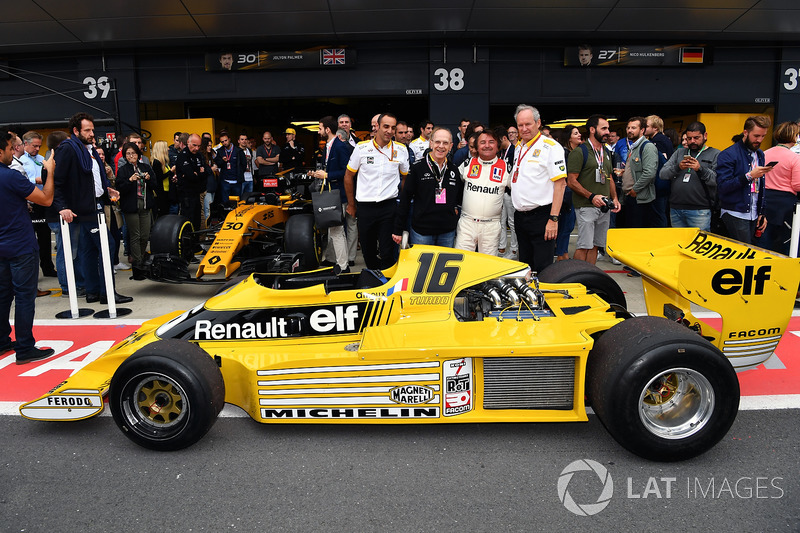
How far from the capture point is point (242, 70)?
13195 millimetres

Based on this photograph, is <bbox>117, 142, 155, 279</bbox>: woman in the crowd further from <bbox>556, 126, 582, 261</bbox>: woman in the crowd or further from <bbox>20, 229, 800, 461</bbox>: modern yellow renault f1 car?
<bbox>556, 126, 582, 261</bbox>: woman in the crowd

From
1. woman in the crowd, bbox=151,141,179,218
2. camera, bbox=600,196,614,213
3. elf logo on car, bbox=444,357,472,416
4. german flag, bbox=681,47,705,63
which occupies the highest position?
german flag, bbox=681,47,705,63

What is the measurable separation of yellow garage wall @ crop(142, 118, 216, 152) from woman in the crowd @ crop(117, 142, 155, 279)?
529 centimetres

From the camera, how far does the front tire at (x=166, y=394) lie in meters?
3.35

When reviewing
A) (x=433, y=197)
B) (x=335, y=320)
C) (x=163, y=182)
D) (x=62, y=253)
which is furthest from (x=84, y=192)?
(x=335, y=320)

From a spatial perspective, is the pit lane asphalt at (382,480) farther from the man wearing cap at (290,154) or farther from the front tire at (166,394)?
the man wearing cap at (290,154)

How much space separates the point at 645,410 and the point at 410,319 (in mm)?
1542

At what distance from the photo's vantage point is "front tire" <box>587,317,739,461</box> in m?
3.12

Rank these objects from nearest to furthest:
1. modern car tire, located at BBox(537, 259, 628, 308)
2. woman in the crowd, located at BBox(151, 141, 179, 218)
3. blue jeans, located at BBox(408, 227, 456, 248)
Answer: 1. modern car tire, located at BBox(537, 259, 628, 308)
2. blue jeans, located at BBox(408, 227, 456, 248)
3. woman in the crowd, located at BBox(151, 141, 179, 218)

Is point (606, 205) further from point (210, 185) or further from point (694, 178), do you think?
point (210, 185)

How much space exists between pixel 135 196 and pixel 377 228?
4.28 meters

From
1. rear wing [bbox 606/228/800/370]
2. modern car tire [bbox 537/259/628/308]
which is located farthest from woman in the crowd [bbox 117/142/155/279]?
rear wing [bbox 606/228/800/370]

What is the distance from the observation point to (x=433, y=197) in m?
5.64

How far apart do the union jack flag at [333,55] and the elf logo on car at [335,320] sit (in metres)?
10.4
